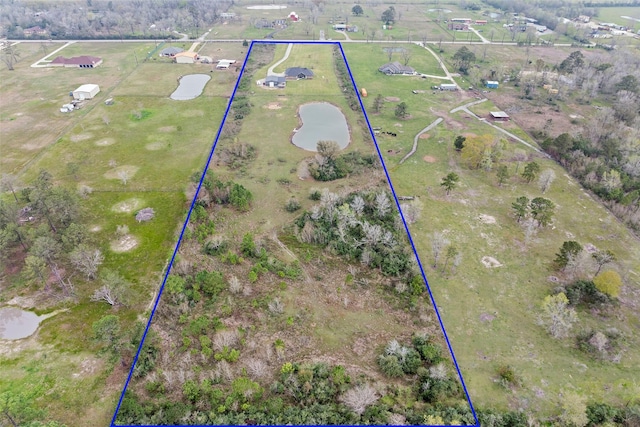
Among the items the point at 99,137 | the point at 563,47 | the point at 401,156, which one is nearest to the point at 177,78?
the point at 99,137

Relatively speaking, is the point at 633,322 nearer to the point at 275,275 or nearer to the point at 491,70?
the point at 275,275

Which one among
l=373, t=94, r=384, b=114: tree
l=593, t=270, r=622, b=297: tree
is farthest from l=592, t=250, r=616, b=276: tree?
l=373, t=94, r=384, b=114: tree

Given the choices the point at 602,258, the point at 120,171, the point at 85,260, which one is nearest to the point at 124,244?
the point at 85,260

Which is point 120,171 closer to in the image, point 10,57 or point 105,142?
point 105,142

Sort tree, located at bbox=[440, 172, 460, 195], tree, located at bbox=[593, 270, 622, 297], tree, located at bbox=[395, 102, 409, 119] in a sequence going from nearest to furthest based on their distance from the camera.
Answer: tree, located at bbox=[593, 270, 622, 297], tree, located at bbox=[440, 172, 460, 195], tree, located at bbox=[395, 102, 409, 119]

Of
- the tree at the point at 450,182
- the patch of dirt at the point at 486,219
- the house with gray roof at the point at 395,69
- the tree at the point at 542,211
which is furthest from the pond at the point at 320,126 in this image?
the tree at the point at 542,211

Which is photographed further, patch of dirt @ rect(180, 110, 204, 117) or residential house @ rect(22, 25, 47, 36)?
residential house @ rect(22, 25, 47, 36)

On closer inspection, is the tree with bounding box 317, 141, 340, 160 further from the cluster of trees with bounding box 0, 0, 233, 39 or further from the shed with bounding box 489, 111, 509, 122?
the cluster of trees with bounding box 0, 0, 233, 39
